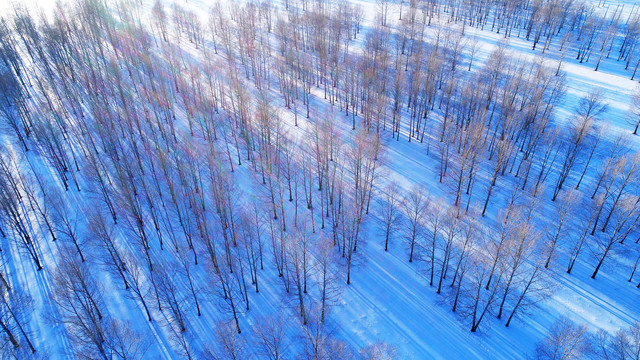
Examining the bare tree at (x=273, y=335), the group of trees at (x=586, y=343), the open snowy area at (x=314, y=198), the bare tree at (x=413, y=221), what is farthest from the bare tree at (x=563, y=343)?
the bare tree at (x=273, y=335)

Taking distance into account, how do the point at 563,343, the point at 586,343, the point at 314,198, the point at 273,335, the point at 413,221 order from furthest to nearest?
the point at 314,198
the point at 413,221
the point at 586,343
the point at 273,335
the point at 563,343

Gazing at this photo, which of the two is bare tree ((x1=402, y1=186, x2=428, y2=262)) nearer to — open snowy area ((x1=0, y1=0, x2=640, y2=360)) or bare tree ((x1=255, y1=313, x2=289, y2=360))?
open snowy area ((x1=0, y1=0, x2=640, y2=360))

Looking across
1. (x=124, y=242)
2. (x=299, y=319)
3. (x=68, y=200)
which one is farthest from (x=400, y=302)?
(x=68, y=200)

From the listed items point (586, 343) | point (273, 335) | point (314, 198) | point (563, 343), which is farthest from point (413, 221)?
point (273, 335)

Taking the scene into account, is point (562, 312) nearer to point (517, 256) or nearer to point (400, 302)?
point (517, 256)

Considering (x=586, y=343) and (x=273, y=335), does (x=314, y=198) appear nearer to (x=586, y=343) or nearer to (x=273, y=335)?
(x=273, y=335)

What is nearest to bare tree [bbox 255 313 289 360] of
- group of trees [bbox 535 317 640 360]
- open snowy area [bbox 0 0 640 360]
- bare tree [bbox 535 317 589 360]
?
open snowy area [bbox 0 0 640 360]

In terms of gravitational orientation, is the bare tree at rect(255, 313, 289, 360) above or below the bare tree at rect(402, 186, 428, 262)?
below

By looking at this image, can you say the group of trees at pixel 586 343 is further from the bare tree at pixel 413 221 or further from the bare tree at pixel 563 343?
the bare tree at pixel 413 221
